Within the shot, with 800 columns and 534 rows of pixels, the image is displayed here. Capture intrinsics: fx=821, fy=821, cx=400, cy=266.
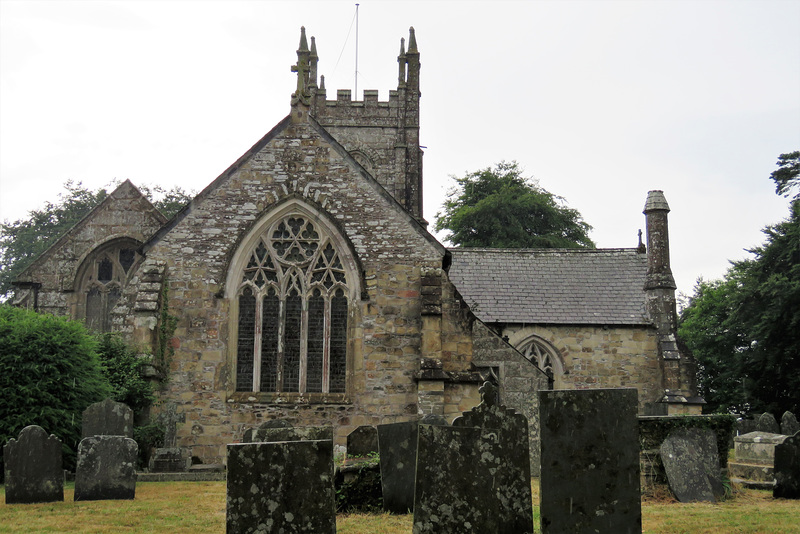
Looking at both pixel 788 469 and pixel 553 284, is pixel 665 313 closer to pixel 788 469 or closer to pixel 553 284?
pixel 553 284

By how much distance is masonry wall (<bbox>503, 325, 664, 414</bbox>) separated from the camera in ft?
79.4

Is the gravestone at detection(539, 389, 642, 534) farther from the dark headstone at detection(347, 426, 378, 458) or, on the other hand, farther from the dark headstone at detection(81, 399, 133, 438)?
the dark headstone at detection(81, 399, 133, 438)

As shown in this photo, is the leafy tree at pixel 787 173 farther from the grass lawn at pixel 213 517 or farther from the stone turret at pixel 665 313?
the grass lawn at pixel 213 517

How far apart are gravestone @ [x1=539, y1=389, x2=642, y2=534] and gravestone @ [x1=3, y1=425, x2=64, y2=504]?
294 inches

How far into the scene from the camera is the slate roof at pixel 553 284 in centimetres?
2511

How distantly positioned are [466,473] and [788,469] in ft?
21.1

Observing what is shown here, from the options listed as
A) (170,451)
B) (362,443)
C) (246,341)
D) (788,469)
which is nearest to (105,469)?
(362,443)

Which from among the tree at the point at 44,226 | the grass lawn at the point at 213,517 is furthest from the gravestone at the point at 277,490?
the tree at the point at 44,226

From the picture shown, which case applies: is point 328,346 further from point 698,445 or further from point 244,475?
point 244,475

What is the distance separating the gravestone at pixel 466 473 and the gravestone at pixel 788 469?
569cm

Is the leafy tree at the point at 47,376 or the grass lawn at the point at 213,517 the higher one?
the leafy tree at the point at 47,376

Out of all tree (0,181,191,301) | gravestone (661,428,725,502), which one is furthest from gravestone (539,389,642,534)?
tree (0,181,191,301)

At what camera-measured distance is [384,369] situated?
17734 mm

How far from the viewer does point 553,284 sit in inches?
1048
